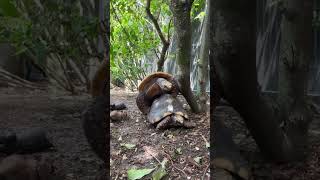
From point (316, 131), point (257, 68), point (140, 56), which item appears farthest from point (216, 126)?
point (140, 56)

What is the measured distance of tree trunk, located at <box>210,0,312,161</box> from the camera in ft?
5.69

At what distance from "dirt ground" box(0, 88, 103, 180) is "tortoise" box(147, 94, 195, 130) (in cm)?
137

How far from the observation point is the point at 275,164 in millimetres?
2002

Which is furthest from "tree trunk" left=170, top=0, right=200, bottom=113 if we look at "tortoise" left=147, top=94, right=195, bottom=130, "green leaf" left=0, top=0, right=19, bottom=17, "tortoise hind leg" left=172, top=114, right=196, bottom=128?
"green leaf" left=0, top=0, right=19, bottom=17

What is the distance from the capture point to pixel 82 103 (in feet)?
6.71

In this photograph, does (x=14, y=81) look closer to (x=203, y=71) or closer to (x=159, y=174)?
(x=159, y=174)

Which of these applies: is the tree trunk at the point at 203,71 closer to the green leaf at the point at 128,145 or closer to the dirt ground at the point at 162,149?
the dirt ground at the point at 162,149

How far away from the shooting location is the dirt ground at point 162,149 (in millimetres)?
2963

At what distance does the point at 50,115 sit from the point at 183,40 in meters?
1.99

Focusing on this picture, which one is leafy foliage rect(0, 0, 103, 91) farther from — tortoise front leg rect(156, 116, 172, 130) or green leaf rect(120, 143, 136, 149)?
tortoise front leg rect(156, 116, 172, 130)

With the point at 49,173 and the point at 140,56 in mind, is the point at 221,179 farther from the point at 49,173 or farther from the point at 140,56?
the point at 140,56

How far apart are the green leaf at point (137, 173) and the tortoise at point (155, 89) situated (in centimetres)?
99

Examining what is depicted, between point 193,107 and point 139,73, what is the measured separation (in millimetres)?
2746

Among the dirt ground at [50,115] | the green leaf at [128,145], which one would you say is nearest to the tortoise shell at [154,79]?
the green leaf at [128,145]
